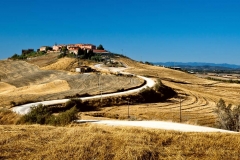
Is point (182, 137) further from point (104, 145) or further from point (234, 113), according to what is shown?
point (234, 113)

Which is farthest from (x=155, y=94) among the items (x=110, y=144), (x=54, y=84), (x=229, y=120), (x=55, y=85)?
(x=110, y=144)

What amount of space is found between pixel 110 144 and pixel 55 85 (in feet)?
223

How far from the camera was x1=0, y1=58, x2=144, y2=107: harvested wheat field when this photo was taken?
62.1 meters

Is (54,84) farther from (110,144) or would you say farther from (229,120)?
(110,144)

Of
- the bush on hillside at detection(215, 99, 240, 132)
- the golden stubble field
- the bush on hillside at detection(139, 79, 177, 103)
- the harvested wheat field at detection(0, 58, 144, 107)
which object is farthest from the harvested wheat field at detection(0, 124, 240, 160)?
the bush on hillside at detection(139, 79, 177, 103)

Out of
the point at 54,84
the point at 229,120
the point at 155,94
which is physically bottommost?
the point at 229,120

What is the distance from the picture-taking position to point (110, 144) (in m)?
14.4

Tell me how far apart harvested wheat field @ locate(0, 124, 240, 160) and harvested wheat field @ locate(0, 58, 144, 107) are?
38.7 meters

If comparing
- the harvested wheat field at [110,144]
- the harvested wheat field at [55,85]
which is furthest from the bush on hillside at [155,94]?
the harvested wheat field at [110,144]

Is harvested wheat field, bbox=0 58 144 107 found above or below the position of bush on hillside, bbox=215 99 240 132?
above

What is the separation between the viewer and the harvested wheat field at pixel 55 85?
62072mm

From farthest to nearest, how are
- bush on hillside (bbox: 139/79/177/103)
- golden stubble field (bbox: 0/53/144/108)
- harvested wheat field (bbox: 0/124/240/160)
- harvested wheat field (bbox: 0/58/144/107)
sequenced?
bush on hillside (bbox: 139/79/177/103)
harvested wheat field (bbox: 0/58/144/107)
golden stubble field (bbox: 0/53/144/108)
harvested wheat field (bbox: 0/124/240/160)

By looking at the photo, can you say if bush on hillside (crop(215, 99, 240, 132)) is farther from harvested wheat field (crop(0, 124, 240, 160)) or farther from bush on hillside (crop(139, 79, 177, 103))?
bush on hillside (crop(139, 79, 177, 103))

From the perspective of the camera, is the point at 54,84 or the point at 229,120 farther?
the point at 54,84
